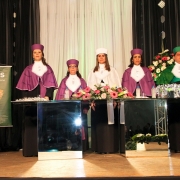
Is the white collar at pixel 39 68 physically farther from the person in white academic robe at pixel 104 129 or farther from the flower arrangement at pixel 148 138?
the flower arrangement at pixel 148 138

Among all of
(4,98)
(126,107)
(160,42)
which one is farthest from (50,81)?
(160,42)

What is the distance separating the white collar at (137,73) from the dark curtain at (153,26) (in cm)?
96

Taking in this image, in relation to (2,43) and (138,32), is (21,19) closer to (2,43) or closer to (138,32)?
(2,43)

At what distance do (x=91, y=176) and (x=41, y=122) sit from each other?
61.1 inches

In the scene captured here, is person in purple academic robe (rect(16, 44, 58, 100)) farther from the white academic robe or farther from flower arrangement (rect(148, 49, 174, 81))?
flower arrangement (rect(148, 49, 174, 81))

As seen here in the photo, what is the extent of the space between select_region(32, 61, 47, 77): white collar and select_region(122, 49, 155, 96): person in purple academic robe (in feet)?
4.60

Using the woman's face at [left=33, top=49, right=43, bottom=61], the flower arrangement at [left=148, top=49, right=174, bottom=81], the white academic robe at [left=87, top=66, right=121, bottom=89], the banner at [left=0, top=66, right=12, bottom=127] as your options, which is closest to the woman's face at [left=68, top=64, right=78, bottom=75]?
the white academic robe at [left=87, top=66, right=121, bottom=89]

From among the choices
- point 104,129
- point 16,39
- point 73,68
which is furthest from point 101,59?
point 16,39

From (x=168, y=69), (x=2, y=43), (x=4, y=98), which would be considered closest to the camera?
(x=168, y=69)

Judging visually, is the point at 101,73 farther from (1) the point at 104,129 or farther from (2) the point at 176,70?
(2) the point at 176,70

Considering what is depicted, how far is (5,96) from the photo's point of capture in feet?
18.1

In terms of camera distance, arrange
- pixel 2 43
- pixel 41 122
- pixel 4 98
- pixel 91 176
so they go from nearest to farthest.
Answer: pixel 91 176, pixel 41 122, pixel 4 98, pixel 2 43

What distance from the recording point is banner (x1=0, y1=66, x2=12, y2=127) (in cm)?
546

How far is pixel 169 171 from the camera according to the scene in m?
3.14
